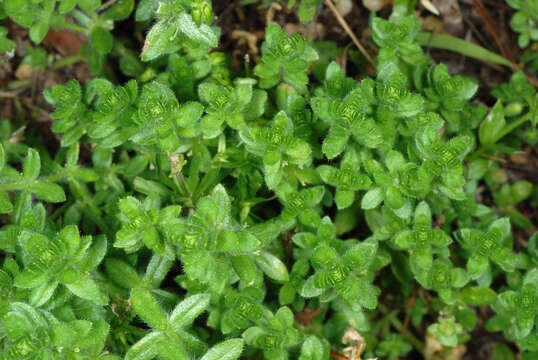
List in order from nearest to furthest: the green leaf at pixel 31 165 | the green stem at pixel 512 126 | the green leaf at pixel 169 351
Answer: the green leaf at pixel 169 351
the green leaf at pixel 31 165
the green stem at pixel 512 126

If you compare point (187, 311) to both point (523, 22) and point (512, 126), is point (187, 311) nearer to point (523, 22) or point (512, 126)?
point (512, 126)

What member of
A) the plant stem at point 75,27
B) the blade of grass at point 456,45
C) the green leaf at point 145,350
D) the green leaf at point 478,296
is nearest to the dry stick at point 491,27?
the blade of grass at point 456,45

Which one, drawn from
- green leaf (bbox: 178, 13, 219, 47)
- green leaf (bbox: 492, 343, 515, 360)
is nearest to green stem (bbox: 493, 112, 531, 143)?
green leaf (bbox: 492, 343, 515, 360)

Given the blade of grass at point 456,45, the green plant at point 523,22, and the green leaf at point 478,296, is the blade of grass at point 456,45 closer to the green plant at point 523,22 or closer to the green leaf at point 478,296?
the green plant at point 523,22

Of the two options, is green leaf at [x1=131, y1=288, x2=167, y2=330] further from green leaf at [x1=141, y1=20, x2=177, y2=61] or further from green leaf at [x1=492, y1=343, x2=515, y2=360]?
green leaf at [x1=492, y1=343, x2=515, y2=360]

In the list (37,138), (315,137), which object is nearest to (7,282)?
(37,138)

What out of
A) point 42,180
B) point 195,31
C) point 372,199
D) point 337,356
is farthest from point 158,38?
point 337,356

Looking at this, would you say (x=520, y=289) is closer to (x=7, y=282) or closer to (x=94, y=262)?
(x=94, y=262)
